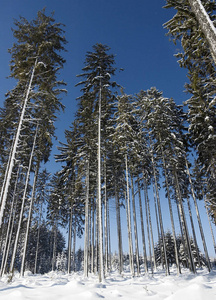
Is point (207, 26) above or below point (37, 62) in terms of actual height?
below

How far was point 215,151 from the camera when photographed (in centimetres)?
1356

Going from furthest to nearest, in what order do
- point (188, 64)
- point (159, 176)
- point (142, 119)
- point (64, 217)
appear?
1. point (64, 217)
2. point (159, 176)
3. point (142, 119)
4. point (188, 64)

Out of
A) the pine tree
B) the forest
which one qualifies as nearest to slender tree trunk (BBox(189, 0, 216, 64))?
the forest

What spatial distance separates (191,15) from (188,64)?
6.43 ft

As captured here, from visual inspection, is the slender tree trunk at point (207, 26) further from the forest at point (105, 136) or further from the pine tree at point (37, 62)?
the pine tree at point (37, 62)

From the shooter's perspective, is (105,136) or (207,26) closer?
(207,26)

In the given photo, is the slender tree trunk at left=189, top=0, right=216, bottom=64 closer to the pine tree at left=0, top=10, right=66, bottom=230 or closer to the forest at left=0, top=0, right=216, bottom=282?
the forest at left=0, top=0, right=216, bottom=282

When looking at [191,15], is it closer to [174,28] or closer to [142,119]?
[174,28]

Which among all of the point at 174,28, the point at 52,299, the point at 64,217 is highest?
the point at 174,28

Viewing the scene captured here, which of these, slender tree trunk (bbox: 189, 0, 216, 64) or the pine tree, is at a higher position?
the pine tree

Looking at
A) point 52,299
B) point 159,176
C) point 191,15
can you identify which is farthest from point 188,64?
point 159,176

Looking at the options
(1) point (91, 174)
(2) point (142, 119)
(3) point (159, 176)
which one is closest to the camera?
(1) point (91, 174)

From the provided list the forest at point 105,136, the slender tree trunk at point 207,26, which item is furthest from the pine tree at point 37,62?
the slender tree trunk at point 207,26

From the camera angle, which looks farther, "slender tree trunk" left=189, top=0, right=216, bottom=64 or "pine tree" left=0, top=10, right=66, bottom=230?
"pine tree" left=0, top=10, right=66, bottom=230
